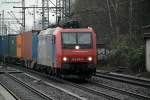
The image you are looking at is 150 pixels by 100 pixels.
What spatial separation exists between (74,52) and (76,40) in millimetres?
750

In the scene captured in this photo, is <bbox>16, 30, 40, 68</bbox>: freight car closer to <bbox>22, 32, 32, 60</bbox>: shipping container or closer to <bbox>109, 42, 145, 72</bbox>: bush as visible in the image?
<bbox>22, 32, 32, 60</bbox>: shipping container

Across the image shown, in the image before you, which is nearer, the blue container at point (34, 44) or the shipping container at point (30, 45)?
the blue container at point (34, 44)

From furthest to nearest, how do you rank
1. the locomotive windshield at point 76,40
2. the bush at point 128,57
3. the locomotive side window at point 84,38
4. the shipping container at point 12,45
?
1. the shipping container at point 12,45
2. the bush at point 128,57
3. the locomotive side window at point 84,38
4. the locomotive windshield at point 76,40

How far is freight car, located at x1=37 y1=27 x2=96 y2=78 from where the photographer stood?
2312 cm

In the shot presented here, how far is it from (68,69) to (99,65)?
16836 millimetres

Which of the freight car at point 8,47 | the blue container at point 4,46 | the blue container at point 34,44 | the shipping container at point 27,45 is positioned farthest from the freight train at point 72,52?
the blue container at point 4,46

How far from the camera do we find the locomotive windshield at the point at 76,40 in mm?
23469

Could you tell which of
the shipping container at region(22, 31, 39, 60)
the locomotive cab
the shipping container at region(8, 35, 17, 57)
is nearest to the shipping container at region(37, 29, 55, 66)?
the locomotive cab

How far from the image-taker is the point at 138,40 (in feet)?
138

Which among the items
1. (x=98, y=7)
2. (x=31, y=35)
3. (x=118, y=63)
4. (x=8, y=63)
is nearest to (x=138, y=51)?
(x=118, y=63)

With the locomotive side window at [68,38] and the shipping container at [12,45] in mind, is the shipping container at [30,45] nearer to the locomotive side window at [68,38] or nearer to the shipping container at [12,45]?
the shipping container at [12,45]

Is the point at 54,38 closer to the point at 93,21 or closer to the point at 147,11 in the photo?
the point at 147,11

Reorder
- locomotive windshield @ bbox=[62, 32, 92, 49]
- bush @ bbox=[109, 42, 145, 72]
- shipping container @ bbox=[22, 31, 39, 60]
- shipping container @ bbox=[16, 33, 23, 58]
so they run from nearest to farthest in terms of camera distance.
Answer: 1. locomotive windshield @ bbox=[62, 32, 92, 49]
2. bush @ bbox=[109, 42, 145, 72]
3. shipping container @ bbox=[22, 31, 39, 60]
4. shipping container @ bbox=[16, 33, 23, 58]

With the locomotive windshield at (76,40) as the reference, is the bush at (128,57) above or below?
below
